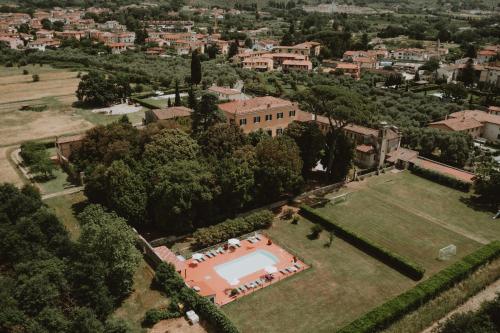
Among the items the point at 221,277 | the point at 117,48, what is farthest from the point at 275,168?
the point at 117,48

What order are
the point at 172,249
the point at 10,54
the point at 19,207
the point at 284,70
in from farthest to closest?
the point at 10,54
the point at 284,70
the point at 172,249
the point at 19,207

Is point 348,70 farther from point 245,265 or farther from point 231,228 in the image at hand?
point 245,265

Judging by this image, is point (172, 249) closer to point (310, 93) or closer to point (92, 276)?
point (92, 276)

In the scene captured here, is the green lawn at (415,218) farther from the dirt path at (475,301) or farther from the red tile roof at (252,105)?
the red tile roof at (252,105)

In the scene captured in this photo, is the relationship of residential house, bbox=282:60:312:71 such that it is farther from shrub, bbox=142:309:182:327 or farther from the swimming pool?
shrub, bbox=142:309:182:327

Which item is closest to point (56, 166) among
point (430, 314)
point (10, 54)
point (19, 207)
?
point (19, 207)
